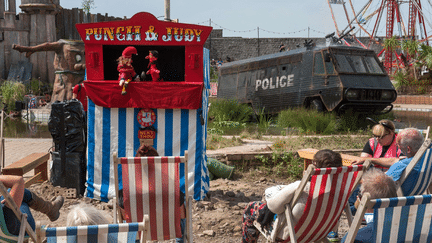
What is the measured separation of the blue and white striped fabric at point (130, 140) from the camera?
17.9 feet

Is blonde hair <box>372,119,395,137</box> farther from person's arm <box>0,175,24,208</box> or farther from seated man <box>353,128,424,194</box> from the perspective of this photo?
person's arm <box>0,175,24,208</box>

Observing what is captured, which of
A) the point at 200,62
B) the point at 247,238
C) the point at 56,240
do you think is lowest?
the point at 247,238

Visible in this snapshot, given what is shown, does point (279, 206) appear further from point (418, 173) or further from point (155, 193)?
point (418, 173)

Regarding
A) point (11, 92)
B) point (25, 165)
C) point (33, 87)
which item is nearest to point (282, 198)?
point (25, 165)

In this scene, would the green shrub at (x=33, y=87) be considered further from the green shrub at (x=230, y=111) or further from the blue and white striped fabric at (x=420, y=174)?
the blue and white striped fabric at (x=420, y=174)

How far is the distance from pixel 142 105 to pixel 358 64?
29.3 feet

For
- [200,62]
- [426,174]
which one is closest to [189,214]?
[426,174]

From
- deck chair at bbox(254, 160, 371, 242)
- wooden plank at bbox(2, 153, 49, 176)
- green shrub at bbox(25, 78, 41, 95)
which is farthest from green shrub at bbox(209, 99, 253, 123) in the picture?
green shrub at bbox(25, 78, 41, 95)

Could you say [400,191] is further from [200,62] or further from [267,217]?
[200,62]

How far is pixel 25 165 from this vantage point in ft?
17.6

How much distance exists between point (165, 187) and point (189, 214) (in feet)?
1.11

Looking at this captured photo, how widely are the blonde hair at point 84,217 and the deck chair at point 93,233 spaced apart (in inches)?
8.6

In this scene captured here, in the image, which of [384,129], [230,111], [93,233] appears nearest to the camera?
[93,233]

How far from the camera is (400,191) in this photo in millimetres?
3521
